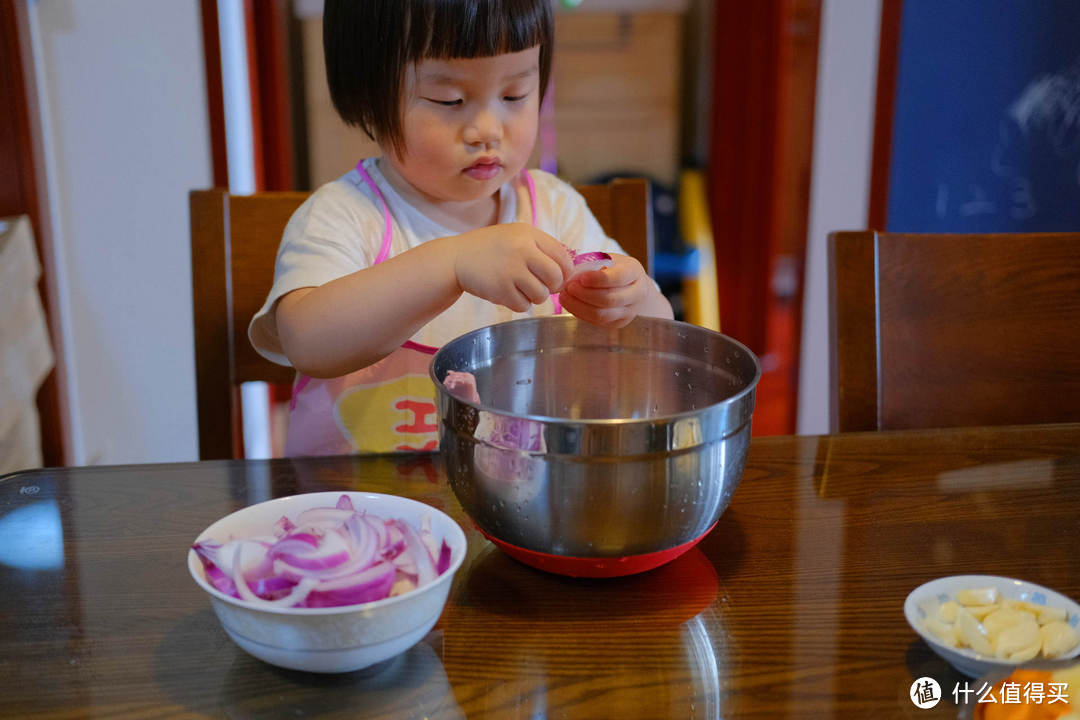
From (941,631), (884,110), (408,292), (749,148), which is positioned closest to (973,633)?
(941,631)

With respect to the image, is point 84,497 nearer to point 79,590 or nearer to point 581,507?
point 79,590

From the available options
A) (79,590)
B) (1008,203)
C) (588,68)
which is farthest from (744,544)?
(588,68)

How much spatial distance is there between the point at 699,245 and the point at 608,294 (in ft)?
7.73

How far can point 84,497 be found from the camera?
2.51ft

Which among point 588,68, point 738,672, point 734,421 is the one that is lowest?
point 738,672

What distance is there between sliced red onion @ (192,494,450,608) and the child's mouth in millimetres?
452

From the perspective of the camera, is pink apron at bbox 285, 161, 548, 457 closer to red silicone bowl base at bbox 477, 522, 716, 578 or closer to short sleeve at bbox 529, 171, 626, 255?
short sleeve at bbox 529, 171, 626, 255

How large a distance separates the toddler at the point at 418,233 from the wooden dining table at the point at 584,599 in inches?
5.7

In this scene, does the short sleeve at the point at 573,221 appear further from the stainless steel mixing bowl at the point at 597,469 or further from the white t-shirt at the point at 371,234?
the stainless steel mixing bowl at the point at 597,469

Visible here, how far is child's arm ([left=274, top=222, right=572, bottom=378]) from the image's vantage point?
0.71 meters

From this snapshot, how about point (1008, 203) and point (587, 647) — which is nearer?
point (587, 647)

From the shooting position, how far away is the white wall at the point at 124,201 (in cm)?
191

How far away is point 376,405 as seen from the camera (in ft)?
3.44

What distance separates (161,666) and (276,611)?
0.35ft
